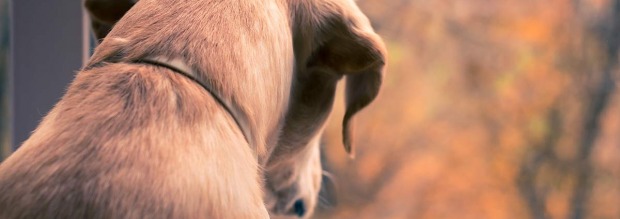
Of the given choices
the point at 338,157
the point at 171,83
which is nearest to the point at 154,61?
the point at 171,83

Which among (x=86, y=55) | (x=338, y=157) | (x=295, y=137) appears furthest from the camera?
(x=338, y=157)

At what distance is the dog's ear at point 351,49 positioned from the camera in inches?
29.5

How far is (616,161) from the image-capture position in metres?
1.22

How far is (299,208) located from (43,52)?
493 millimetres

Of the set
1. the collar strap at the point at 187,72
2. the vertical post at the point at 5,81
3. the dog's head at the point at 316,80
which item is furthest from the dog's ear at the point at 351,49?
the vertical post at the point at 5,81

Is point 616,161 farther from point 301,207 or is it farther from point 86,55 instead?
point 86,55

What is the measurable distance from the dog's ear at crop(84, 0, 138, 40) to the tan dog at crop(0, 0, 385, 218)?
0.54 ft

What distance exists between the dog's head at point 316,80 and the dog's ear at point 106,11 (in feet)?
0.70

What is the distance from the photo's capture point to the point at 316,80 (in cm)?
79

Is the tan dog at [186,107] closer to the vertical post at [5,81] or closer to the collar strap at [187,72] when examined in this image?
the collar strap at [187,72]

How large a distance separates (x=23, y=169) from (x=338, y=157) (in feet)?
2.51

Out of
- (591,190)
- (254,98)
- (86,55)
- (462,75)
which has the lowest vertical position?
(591,190)

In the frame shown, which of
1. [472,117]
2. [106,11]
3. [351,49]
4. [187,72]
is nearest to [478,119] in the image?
[472,117]

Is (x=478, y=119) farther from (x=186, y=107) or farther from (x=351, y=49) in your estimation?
(x=186, y=107)
